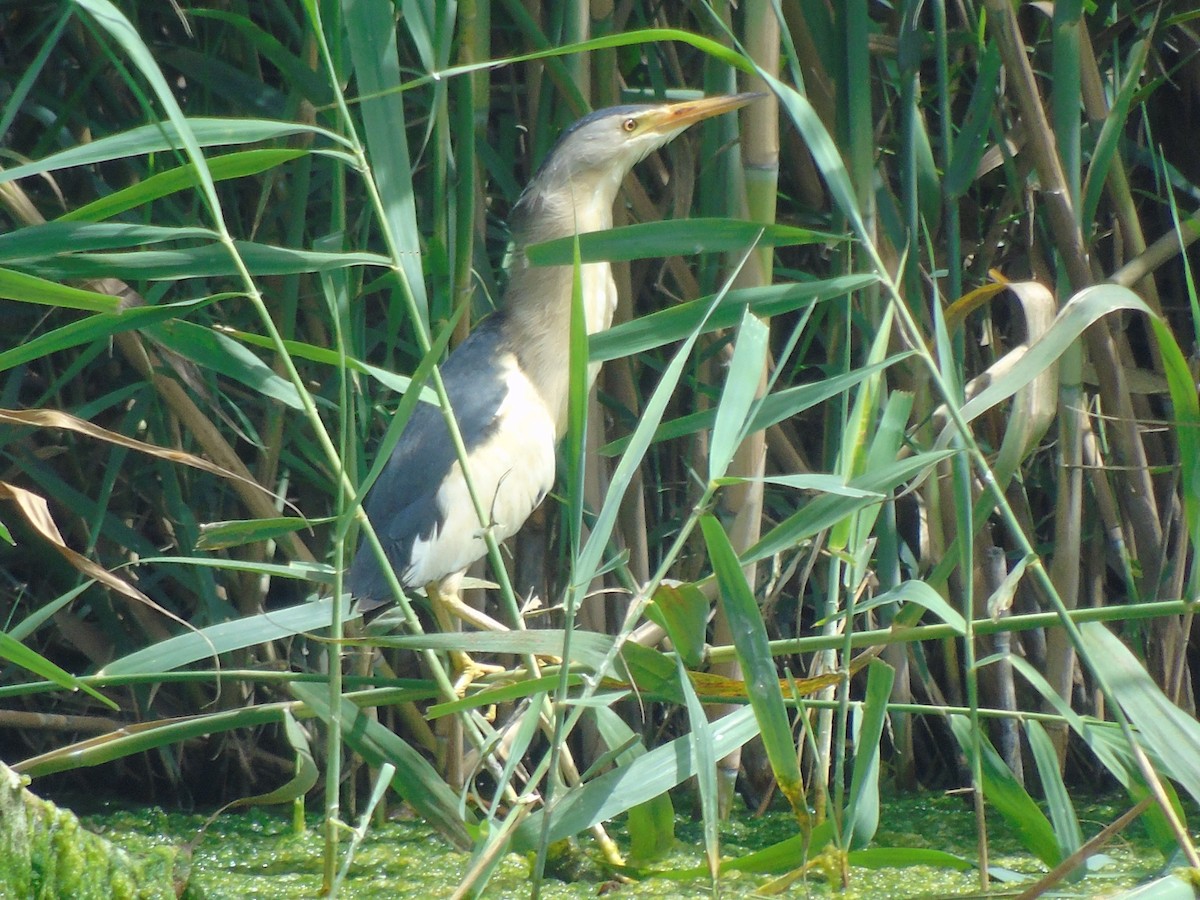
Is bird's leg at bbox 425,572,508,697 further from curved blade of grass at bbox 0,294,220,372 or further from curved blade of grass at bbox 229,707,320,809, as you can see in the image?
curved blade of grass at bbox 0,294,220,372

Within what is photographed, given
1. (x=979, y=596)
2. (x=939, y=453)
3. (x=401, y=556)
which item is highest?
(x=939, y=453)

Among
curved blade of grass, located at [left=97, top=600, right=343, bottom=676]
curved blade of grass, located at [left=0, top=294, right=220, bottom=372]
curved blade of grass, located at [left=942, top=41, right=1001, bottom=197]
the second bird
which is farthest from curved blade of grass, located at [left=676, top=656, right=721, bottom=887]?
curved blade of grass, located at [left=942, top=41, right=1001, bottom=197]

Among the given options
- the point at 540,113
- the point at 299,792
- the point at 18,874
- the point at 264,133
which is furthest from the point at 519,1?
the point at 18,874

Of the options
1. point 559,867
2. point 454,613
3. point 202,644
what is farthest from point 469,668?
point 202,644

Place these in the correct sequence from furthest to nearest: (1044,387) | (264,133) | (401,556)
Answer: (401,556) → (1044,387) → (264,133)

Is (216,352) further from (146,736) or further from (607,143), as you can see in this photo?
(607,143)

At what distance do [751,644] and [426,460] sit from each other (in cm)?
99

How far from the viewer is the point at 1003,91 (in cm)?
188

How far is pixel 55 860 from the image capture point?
97 centimetres

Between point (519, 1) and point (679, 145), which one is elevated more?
point (519, 1)

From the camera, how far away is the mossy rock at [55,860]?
94 centimetres

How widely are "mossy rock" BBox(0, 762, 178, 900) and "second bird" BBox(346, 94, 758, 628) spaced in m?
0.63

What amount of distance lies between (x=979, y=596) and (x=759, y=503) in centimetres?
42

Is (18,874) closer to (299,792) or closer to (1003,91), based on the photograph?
(299,792)
